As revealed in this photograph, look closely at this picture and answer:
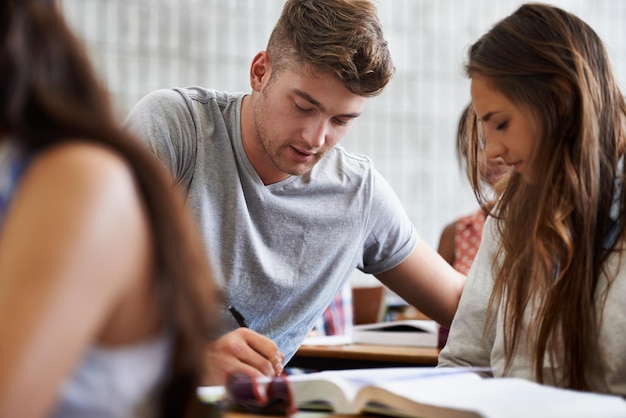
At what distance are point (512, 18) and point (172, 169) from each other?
28.6 inches

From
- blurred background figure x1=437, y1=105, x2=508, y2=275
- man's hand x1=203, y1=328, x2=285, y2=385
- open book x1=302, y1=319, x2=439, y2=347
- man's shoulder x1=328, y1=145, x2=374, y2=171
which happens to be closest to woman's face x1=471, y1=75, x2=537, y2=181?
man's hand x1=203, y1=328, x2=285, y2=385

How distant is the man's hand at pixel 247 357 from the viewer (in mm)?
1374

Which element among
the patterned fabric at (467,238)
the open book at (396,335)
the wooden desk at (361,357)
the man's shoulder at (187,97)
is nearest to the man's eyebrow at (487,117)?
the man's shoulder at (187,97)

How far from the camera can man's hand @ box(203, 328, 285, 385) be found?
1.37 metres

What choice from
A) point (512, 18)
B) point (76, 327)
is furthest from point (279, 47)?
point (76, 327)

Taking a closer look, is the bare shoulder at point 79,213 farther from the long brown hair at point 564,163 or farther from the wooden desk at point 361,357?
the wooden desk at point 361,357

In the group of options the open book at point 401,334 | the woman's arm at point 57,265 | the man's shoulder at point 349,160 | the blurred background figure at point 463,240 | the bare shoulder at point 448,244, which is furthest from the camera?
the bare shoulder at point 448,244

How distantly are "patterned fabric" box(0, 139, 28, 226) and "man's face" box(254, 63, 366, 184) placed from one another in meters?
1.09

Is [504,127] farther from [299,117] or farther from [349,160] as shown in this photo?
[349,160]

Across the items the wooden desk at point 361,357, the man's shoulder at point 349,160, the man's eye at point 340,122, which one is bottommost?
the wooden desk at point 361,357

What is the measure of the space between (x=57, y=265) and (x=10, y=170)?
98 millimetres

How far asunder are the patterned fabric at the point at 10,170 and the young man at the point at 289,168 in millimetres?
1063

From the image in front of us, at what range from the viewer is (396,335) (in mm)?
2365

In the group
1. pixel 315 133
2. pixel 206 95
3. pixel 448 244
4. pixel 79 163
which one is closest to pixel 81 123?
pixel 79 163
